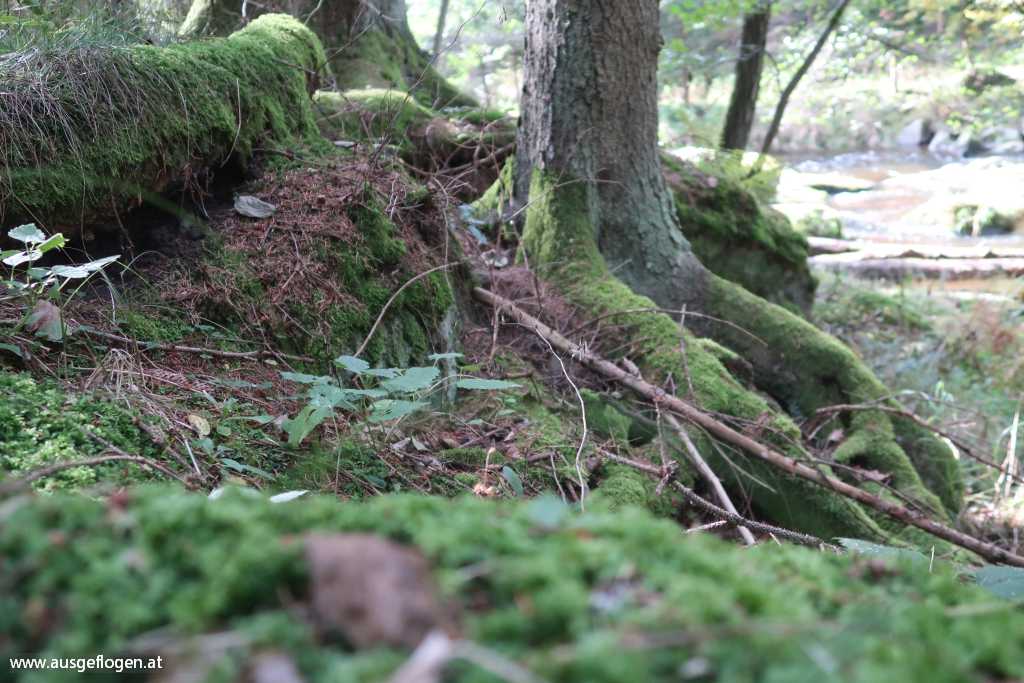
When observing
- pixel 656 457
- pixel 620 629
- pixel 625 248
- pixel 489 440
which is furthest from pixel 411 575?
pixel 625 248

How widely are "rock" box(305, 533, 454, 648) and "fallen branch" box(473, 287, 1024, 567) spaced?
312 cm

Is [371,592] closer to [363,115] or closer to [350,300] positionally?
[350,300]

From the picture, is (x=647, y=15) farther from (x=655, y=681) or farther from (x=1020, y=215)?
(x=1020, y=215)

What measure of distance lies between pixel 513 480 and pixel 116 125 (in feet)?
6.67

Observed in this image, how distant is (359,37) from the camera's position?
6379 mm

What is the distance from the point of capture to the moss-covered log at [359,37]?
622 cm

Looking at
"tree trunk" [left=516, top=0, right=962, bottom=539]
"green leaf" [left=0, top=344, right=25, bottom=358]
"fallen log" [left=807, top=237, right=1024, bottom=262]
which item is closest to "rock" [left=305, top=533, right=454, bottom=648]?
"green leaf" [left=0, top=344, right=25, bottom=358]

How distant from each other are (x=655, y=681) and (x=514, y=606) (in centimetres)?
16

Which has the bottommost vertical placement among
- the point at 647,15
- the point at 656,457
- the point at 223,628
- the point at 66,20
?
the point at 656,457

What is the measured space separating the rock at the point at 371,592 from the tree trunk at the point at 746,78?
9.98m

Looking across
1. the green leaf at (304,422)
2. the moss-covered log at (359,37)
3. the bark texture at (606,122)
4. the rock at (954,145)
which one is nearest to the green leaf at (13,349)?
the green leaf at (304,422)

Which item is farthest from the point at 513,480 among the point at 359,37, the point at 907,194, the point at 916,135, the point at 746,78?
the point at 916,135

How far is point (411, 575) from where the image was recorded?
0.79 meters

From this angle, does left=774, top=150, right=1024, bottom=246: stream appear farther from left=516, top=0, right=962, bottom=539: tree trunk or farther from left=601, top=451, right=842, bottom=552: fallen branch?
left=601, top=451, right=842, bottom=552: fallen branch
